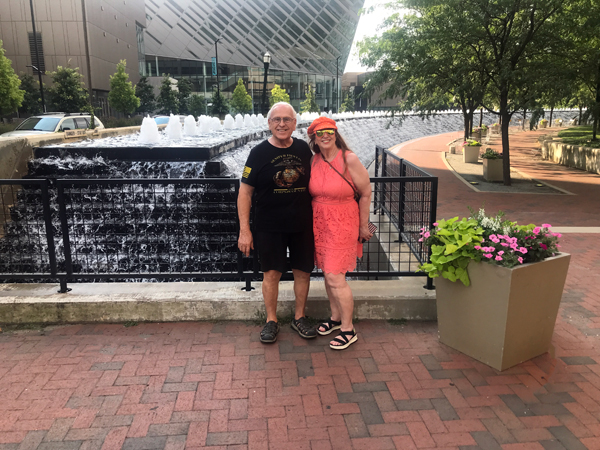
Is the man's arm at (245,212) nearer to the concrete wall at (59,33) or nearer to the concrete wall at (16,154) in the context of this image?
the concrete wall at (16,154)

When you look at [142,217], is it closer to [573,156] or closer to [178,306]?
[178,306]

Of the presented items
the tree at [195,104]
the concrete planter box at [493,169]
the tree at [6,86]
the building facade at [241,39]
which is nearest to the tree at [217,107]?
the tree at [195,104]

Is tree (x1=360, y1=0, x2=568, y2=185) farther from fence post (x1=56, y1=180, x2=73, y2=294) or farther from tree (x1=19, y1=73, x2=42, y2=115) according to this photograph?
tree (x1=19, y1=73, x2=42, y2=115)

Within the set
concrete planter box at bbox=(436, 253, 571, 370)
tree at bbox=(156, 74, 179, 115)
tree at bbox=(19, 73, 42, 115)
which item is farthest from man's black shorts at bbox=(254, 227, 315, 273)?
tree at bbox=(156, 74, 179, 115)

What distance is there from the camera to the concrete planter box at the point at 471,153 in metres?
20.3

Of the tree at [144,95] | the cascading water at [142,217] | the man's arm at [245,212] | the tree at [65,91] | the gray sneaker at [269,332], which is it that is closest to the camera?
the man's arm at [245,212]

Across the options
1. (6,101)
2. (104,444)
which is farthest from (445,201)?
(6,101)

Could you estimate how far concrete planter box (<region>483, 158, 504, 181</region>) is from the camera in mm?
15445

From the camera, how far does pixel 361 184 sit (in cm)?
391

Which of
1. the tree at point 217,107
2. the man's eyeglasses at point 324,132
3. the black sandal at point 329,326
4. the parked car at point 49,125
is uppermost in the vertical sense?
the tree at point 217,107

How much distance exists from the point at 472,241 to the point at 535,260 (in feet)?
1.54

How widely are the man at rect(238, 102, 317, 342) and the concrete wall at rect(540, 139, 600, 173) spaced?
16544 mm

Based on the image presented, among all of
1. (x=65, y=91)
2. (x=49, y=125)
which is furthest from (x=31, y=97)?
(x=49, y=125)

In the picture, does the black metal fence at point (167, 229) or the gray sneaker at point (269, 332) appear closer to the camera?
the gray sneaker at point (269, 332)
